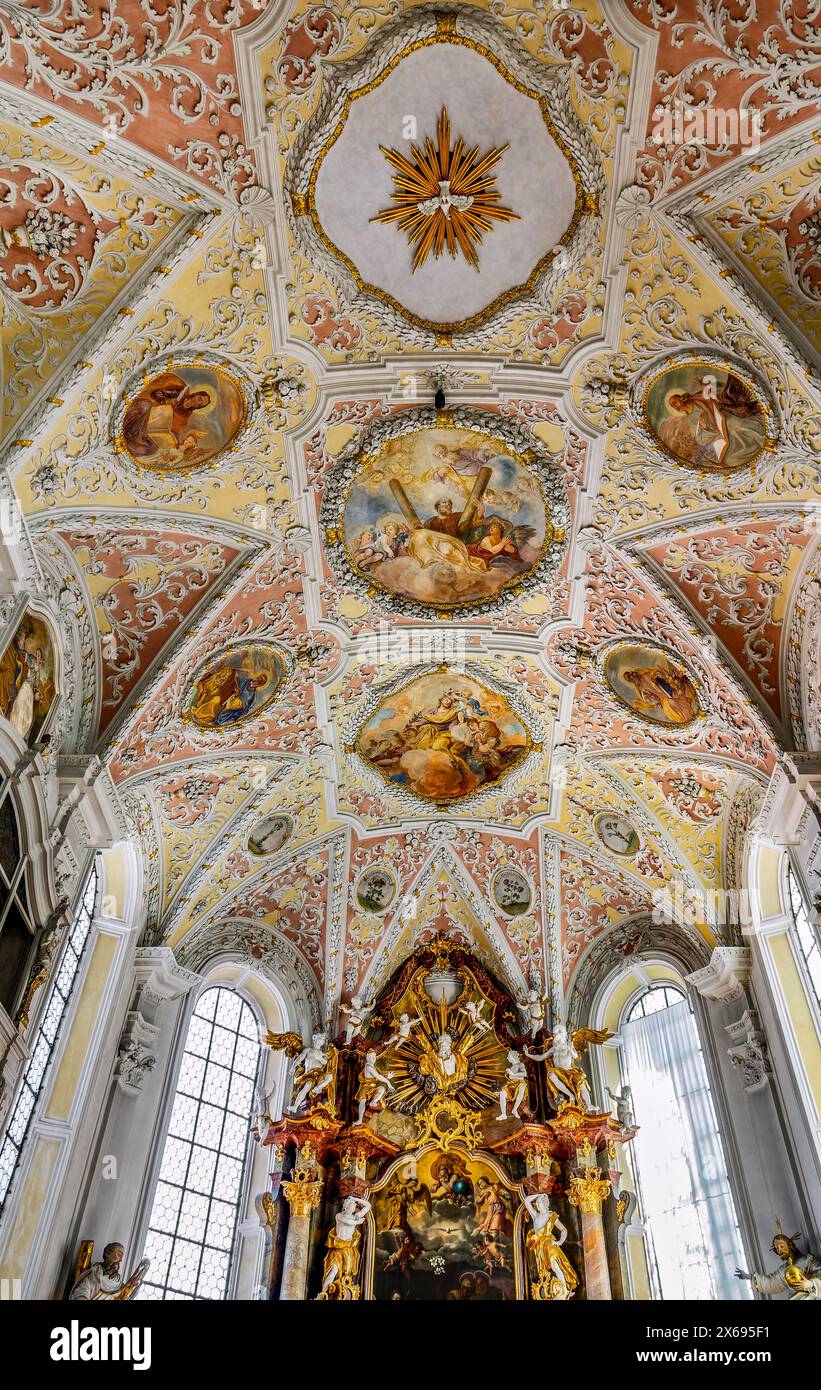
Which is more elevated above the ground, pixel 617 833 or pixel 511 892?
pixel 511 892

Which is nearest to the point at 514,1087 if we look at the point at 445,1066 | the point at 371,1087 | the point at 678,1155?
the point at 445,1066

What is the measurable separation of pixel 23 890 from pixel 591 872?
33.6 ft

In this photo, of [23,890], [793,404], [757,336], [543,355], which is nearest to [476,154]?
[543,355]

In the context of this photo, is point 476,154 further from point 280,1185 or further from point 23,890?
point 280,1185

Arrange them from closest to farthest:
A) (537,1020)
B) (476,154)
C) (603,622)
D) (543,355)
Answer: (476,154) → (543,355) → (603,622) → (537,1020)

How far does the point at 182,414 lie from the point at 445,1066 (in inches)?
449

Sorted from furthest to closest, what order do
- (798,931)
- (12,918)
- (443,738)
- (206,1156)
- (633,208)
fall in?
(443,738) < (206,1156) < (798,931) < (12,918) < (633,208)

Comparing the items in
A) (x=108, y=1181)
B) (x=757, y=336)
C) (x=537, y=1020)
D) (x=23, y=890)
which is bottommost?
(x=108, y=1181)

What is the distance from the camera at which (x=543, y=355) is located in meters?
12.1

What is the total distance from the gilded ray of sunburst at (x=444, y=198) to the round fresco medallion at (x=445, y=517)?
2.27m

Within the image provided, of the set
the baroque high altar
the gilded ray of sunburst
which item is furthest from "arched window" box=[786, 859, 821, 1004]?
the gilded ray of sunburst

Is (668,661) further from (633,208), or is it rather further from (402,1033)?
(402,1033)

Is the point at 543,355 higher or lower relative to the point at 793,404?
higher

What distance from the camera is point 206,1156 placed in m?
15.9
